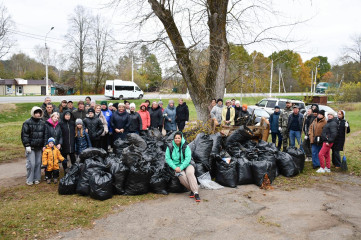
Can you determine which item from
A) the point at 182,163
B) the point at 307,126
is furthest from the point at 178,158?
the point at 307,126

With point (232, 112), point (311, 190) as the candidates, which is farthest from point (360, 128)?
point (311, 190)

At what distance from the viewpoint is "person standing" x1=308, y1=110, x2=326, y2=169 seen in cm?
721

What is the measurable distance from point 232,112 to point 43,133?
540 cm

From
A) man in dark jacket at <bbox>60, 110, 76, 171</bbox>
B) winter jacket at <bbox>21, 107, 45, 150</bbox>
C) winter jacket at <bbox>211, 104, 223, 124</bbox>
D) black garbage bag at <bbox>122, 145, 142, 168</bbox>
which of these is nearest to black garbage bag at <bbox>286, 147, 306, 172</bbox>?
winter jacket at <bbox>211, 104, 223, 124</bbox>

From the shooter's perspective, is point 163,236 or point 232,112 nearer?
point 163,236

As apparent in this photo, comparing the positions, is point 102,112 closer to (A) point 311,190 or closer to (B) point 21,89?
(A) point 311,190

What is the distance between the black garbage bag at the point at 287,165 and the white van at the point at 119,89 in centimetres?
2436

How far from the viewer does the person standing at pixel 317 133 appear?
7.21 meters

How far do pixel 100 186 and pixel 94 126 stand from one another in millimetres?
2406

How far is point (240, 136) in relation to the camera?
7223 millimetres

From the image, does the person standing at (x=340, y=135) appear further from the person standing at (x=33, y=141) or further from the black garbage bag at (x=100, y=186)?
the person standing at (x=33, y=141)

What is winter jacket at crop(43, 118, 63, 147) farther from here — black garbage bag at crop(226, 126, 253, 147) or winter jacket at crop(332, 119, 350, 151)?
winter jacket at crop(332, 119, 350, 151)

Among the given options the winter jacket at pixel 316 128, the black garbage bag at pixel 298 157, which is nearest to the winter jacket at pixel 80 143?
the black garbage bag at pixel 298 157

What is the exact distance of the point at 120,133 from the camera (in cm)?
794
